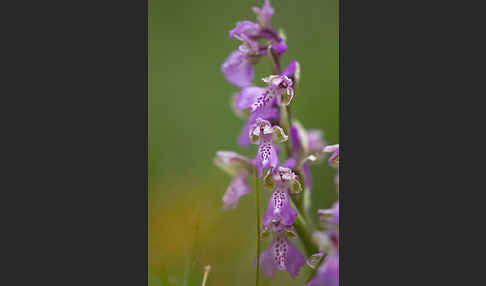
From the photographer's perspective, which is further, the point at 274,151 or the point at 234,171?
the point at 234,171

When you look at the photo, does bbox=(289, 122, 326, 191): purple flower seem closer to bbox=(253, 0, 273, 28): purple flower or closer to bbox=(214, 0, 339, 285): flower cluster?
bbox=(214, 0, 339, 285): flower cluster

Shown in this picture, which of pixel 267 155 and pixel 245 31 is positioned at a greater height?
pixel 245 31

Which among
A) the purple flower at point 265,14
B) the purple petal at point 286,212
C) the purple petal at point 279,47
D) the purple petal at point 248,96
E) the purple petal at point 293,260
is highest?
the purple flower at point 265,14

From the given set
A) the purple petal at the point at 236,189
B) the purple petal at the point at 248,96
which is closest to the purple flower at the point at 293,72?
the purple petal at the point at 248,96

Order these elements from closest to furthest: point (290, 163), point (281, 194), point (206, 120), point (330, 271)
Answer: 1. point (330, 271)
2. point (281, 194)
3. point (290, 163)
4. point (206, 120)

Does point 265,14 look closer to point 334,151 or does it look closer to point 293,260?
point 334,151

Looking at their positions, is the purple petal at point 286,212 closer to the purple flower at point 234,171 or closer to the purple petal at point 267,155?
the purple petal at point 267,155

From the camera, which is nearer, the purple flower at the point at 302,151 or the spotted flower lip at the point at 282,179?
the spotted flower lip at the point at 282,179

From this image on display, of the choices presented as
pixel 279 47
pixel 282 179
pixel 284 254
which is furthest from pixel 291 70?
pixel 284 254
